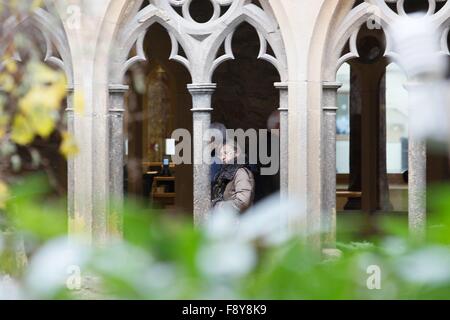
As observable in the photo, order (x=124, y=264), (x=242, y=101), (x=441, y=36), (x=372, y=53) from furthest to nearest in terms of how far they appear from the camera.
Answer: (x=372, y=53) → (x=242, y=101) → (x=441, y=36) → (x=124, y=264)

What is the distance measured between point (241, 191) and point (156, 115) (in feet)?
34.8

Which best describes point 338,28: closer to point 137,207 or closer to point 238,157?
point 238,157

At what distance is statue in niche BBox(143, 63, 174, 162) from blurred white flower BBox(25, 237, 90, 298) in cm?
1408

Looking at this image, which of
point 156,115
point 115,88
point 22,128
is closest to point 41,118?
point 22,128

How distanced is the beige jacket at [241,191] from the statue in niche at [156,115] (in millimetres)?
8766

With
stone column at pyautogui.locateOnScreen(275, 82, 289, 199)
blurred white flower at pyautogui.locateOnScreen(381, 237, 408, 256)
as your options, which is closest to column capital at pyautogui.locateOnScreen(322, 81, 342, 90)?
stone column at pyautogui.locateOnScreen(275, 82, 289, 199)

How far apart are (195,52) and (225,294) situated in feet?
18.7

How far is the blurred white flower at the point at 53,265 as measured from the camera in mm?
916

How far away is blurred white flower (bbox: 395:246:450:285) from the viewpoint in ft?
3.00

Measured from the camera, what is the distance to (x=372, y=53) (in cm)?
1188

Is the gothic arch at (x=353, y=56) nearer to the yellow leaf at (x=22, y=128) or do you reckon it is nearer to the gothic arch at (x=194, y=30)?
the gothic arch at (x=194, y=30)

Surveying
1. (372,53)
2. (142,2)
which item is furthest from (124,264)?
(372,53)

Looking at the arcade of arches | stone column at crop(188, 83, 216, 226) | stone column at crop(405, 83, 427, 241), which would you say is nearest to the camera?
stone column at crop(405, 83, 427, 241)

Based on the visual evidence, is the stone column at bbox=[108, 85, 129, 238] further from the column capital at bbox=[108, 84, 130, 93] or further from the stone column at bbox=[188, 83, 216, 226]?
the stone column at bbox=[188, 83, 216, 226]
